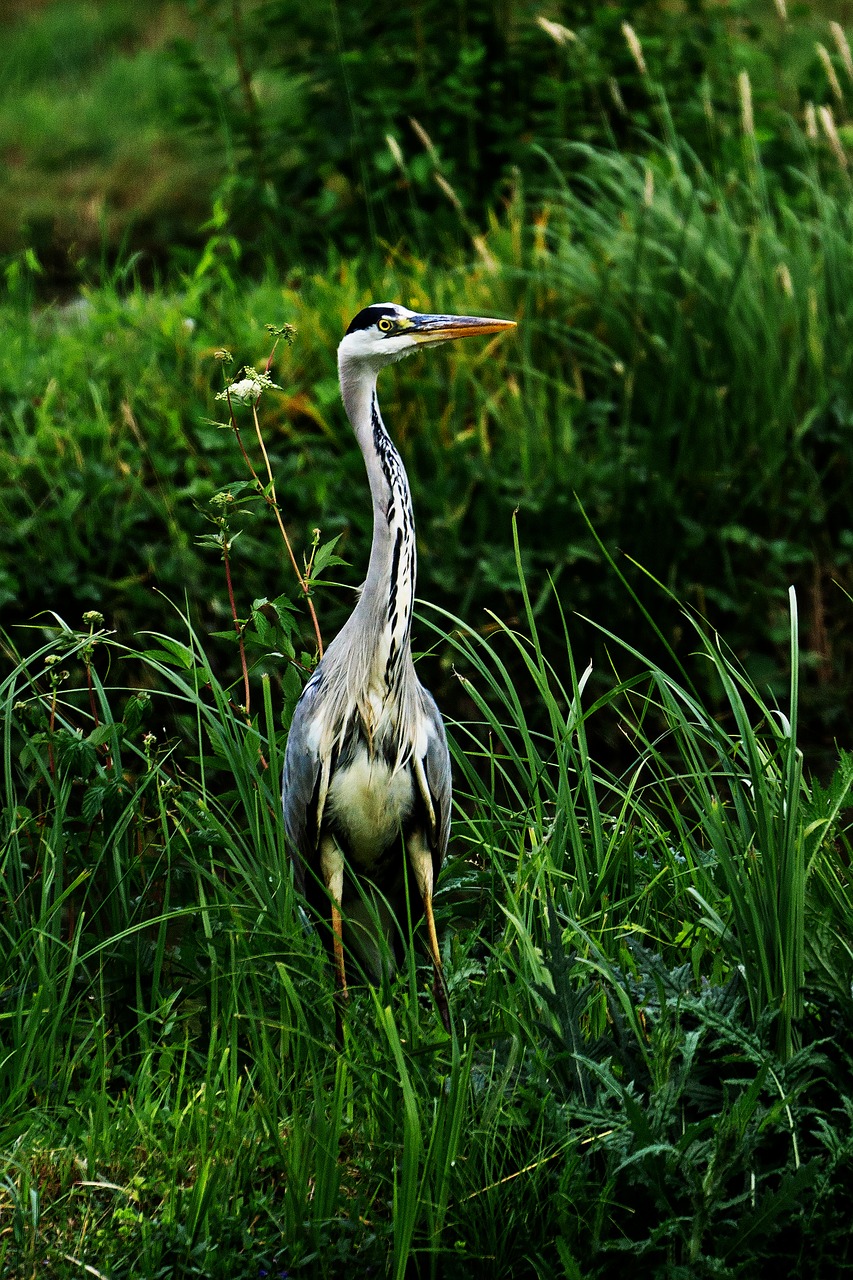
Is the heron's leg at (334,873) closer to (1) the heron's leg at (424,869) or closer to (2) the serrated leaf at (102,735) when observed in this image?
(1) the heron's leg at (424,869)

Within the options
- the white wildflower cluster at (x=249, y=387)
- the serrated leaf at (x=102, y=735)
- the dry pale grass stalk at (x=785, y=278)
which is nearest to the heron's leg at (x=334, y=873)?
the serrated leaf at (x=102, y=735)

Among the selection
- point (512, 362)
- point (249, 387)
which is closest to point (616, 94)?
point (512, 362)

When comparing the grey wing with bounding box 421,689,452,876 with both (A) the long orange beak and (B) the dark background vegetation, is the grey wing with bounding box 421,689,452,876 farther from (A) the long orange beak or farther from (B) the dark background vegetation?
(A) the long orange beak

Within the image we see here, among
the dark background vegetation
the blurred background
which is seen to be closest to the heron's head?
the dark background vegetation

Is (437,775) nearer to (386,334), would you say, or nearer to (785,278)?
(386,334)

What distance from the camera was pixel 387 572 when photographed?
3.13 m

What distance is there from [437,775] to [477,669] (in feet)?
2.29

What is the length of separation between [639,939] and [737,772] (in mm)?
396

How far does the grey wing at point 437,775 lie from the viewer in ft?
10.6

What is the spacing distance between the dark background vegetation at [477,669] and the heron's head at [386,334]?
0.55 meters

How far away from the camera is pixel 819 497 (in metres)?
5.46

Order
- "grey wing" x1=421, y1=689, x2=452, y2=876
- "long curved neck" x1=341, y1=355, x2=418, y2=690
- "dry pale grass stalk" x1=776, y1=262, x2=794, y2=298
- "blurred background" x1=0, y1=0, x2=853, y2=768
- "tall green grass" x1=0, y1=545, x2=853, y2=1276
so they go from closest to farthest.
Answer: "tall green grass" x1=0, y1=545, x2=853, y2=1276 → "long curved neck" x1=341, y1=355, x2=418, y2=690 → "grey wing" x1=421, y1=689, x2=452, y2=876 → "blurred background" x1=0, y1=0, x2=853, y2=768 → "dry pale grass stalk" x1=776, y1=262, x2=794, y2=298

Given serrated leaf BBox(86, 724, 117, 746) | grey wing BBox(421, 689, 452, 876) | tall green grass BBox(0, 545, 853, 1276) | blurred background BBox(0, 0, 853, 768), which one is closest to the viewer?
tall green grass BBox(0, 545, 853, 1276)

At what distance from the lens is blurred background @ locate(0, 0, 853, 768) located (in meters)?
5.24
